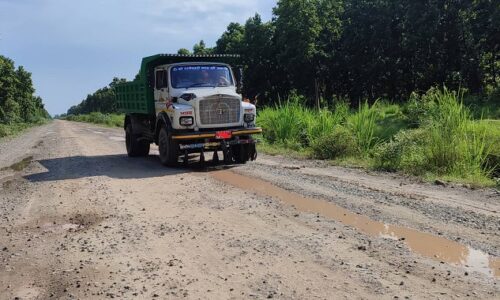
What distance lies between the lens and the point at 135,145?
15.3 metres

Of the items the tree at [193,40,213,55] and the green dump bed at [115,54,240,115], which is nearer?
the green dump bed at [115,54,240,115]

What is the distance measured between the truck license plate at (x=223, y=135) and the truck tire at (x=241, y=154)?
31.9 inches

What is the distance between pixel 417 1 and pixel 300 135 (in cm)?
2218

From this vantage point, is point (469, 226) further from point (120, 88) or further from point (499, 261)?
point (120, 88)

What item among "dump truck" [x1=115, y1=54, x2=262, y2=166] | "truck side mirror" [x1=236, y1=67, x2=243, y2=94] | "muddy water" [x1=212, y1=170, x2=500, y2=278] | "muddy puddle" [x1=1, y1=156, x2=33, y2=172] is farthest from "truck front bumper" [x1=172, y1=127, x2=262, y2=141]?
"muddy puddle" [x1=1, y1=156, x2=33, y2=172]

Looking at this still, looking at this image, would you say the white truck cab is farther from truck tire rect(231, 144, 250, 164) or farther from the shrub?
the shrub

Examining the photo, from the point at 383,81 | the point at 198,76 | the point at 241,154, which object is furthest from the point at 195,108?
the point at 383,81

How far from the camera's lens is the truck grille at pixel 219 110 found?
39.0 feet

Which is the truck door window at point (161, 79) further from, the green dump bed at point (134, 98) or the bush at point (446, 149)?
the bush at point (446, 149)

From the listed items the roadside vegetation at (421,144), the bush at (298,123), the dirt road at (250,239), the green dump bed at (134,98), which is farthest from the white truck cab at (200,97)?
the bush at (298,123)

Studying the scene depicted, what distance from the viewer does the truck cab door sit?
493 inches

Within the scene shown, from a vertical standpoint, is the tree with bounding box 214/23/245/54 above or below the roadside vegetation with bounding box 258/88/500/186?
above

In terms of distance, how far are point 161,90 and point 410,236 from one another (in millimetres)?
8662

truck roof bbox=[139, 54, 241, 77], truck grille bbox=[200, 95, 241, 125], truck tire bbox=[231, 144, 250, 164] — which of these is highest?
truck roof bbox=[139, 54, 241, 77]
